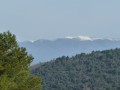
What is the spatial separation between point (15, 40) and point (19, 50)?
1.13 metres

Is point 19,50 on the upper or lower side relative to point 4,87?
upper

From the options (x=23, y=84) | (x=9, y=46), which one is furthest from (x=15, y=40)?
(x=23, y=84)

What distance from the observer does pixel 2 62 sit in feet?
171

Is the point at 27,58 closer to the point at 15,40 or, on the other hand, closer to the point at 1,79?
the point at 15,40

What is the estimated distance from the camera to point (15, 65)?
52125 millimetres

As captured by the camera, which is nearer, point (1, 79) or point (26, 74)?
point (1, 79)

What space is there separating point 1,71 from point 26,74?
3836 mm

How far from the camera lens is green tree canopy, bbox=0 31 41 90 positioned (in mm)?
51906

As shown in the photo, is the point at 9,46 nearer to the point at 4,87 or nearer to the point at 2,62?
the point at 2,62

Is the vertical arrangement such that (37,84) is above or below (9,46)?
below

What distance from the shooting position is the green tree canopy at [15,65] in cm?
5191

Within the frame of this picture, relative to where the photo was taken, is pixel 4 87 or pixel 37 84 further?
pixel 37 84

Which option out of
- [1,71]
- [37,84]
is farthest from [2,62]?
[37,84]

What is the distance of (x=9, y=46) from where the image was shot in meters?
53.6
